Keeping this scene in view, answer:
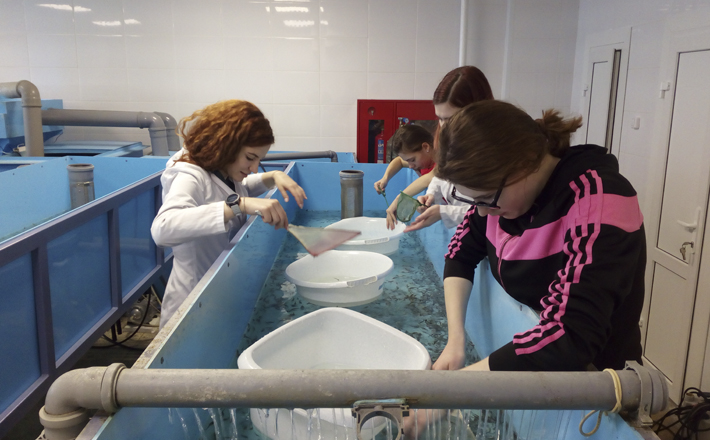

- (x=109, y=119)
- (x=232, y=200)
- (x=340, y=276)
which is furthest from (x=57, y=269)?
(x=109, y=119)

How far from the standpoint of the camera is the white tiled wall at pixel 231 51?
4.34m

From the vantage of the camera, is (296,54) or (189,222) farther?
(296,54)

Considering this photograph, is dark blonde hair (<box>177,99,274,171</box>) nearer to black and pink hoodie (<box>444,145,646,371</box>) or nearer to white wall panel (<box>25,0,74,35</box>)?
black and pink hoodie (<box>444,145,646,371</box>)

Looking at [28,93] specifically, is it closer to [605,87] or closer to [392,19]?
[392,19]

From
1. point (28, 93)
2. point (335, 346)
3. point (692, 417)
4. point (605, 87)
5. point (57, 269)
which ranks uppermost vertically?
point (605, 87)

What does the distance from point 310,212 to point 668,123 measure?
2146 millimetres

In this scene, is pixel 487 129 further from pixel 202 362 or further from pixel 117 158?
pixel 117 158

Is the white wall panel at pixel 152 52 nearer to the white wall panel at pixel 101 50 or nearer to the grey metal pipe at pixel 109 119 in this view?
the white wall panel at pixel 101 50

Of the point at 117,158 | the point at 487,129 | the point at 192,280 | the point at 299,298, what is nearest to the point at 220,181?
the point at 192,280

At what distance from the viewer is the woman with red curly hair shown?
60.7 inches

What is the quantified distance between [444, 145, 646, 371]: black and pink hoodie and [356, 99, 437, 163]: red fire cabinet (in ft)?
11.4

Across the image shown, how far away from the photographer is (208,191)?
172 centimetres

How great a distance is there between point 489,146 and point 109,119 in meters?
3.94

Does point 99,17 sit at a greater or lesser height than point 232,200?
greater
